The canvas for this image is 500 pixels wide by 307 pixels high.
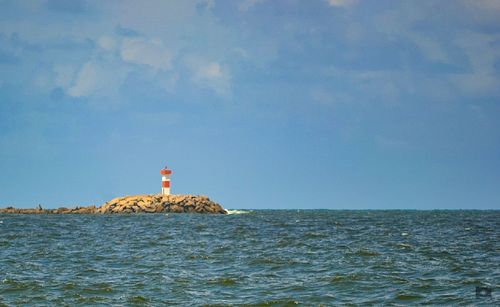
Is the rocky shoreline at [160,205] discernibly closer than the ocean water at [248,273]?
No

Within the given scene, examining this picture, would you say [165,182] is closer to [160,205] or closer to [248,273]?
[160,205]

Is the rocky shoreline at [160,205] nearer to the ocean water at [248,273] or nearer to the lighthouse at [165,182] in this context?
the lighthouse at [165,182]

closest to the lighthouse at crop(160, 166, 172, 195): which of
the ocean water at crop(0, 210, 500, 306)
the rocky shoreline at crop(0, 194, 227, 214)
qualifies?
the rocky shoreline at crop(0, 194, 227, 214)

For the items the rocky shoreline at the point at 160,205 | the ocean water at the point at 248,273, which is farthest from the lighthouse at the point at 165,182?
the ocean water at the point at 248,273

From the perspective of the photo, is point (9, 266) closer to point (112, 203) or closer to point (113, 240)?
point (113, 240)

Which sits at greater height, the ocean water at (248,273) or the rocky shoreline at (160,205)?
the rocky shoreline at (160,205)

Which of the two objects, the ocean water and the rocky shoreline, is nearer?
the ocean water

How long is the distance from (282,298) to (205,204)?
83.3m

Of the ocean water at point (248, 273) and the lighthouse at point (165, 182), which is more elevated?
the lighthouse at point (165, 182)

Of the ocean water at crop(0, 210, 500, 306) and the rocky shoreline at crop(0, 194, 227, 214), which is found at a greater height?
the rocky shoreline at crop(0, 194, 227, 214)

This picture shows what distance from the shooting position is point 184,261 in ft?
90.9

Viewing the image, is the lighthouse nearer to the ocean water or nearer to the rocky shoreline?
the rocky shoreline

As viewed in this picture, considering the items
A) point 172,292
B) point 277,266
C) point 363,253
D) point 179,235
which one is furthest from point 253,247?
point 172,292

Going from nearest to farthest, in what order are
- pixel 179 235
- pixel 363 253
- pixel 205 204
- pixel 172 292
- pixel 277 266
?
pixel 172 292 < pixel 277 266 < pixel 363 253 < pixel 179 235 < pixel 205 204
